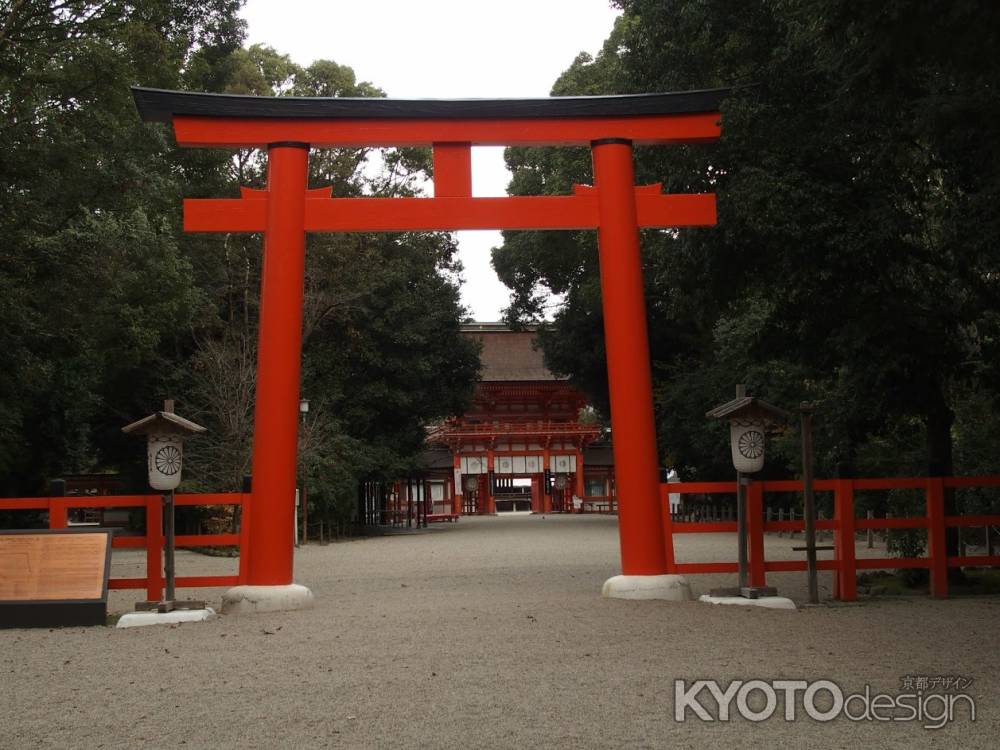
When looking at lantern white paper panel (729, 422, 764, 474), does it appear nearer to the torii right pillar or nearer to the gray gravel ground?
the torii right pillar

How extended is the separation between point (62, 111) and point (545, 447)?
29.1 m

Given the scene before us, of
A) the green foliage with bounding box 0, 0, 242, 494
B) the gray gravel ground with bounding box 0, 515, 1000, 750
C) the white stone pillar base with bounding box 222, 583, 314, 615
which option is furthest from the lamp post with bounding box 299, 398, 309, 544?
the white stone pillar base with bounding box 222, 583, 314, 615

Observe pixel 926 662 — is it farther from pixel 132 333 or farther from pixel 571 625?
pixel 132 333

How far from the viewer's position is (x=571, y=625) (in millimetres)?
7844

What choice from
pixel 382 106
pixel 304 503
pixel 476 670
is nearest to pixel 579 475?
pixel 304 503

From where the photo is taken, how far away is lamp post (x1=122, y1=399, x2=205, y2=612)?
895 cm

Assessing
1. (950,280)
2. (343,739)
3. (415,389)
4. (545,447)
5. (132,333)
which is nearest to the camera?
(343,739)

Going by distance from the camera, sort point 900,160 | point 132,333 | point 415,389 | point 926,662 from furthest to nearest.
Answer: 1. point 415,389
2. point 132,333
3. point 900,160
4. point 926,662

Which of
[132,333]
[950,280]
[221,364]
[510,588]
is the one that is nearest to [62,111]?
[132,333]

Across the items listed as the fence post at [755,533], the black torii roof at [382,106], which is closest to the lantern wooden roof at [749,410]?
the fence post at [755,533]

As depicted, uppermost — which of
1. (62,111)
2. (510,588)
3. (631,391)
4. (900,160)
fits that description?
(62,111)

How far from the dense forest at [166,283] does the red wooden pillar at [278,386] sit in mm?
5516

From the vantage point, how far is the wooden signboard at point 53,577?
27.8 feet

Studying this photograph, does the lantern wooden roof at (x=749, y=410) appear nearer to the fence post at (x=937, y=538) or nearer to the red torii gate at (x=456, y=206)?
the red torii gate at (x=456, y=206)
